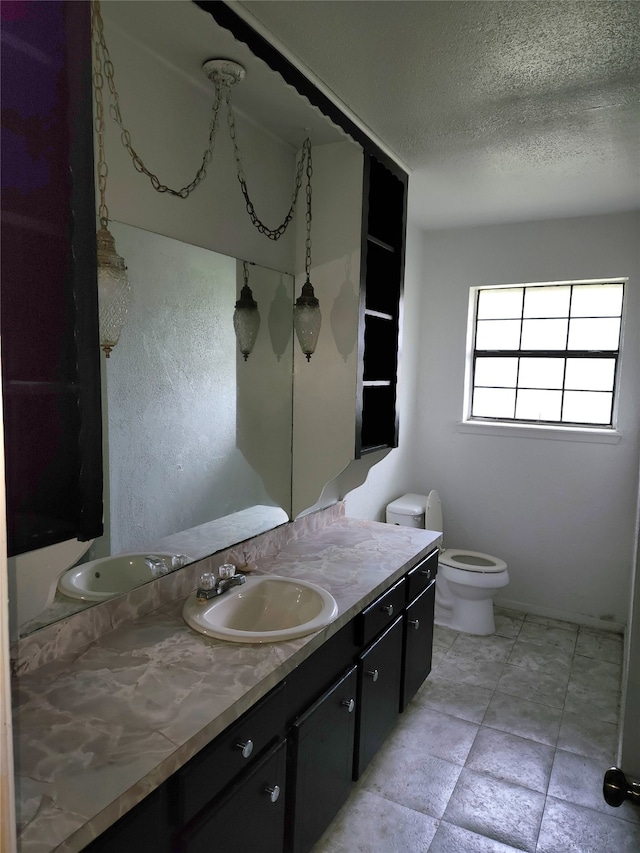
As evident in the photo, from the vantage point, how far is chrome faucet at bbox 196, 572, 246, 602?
1.84 m

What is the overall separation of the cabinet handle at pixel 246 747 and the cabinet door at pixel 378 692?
73 centimetres

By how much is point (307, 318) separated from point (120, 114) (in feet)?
3.50

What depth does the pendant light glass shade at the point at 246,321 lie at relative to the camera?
2.19 metres

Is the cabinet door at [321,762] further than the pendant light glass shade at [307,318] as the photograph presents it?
No

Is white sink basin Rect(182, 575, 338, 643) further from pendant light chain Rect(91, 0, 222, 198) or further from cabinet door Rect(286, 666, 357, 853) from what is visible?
pendant light chain Rect(91, 0, 222, 198)

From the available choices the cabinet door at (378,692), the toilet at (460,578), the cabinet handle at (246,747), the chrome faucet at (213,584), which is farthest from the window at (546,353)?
the cabinet handle at (246,747)

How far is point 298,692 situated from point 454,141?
2.30 m

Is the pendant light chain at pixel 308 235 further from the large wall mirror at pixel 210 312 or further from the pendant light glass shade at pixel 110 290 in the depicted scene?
the pendant light glass shade at pixel 110 290

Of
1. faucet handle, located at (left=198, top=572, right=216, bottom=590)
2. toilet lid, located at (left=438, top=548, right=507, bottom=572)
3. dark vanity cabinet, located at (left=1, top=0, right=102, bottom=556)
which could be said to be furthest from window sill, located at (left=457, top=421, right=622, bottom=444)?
dark vanity cabinet, located at (left=1, top=0, right=102, bottom=556)

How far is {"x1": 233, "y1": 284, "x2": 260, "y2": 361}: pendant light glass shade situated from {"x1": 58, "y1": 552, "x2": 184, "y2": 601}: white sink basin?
0.86 meters

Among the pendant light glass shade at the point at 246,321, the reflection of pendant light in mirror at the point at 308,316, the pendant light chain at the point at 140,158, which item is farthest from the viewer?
the reflection of pendant light in mirror at the point at 308,316

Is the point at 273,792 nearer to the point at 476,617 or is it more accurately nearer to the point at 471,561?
the point at 476,617

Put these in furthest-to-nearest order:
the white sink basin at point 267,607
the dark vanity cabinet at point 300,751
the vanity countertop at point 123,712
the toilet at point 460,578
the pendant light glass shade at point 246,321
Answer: the toilet at point 460,578 < the pendant light glass shade at point 246,321 < the white sink basin at point 267,607 < the dark vanity cabinet at point 300,751 < the vanity countertop at point 123,712

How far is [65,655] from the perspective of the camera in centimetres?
152
